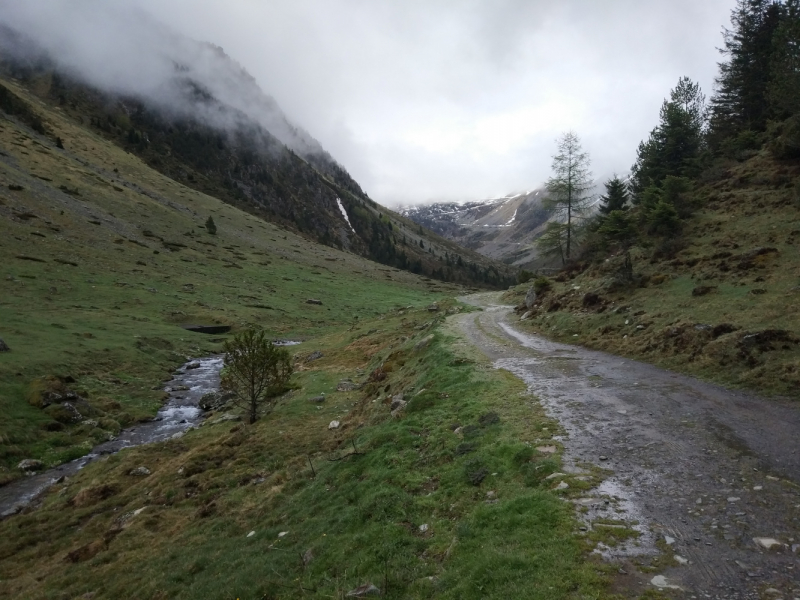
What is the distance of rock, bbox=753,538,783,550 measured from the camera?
22.4 ft

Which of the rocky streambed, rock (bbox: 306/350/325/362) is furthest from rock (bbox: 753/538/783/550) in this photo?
rock (bbox: 306/350/325/362)

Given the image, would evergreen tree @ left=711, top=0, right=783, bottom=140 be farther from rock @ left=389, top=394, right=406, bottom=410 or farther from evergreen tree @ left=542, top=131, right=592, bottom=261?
rock @ left=389, top=394, right=406, bottom=410

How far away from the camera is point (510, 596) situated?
22.0 feet

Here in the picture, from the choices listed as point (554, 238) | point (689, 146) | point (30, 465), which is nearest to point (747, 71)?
point (689, 146)

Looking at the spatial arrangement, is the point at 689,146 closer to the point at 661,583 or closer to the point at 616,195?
the point at 616,195

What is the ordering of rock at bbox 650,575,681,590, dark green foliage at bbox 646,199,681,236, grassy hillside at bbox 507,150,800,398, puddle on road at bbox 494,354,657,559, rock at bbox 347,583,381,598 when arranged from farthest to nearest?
1. dark green foliage at bbox 646,199,681,236
2. grassy hillside at bbox 507,150,800,398
3. rock at bbox 347,583,381,598
4. puddle on road at bbox 494,354,657,559
5. rock at bbox 650,575,681,590

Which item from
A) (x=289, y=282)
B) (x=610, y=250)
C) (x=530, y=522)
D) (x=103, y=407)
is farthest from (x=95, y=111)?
(x=530, y=522)

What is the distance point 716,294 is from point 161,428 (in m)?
35.7

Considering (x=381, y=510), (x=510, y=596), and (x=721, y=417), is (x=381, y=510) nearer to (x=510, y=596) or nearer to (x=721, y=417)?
(x=510, y=596)

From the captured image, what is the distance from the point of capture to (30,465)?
73.6 feet

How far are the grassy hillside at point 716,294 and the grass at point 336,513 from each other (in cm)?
827

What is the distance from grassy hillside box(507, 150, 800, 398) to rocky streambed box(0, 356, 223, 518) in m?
28.0

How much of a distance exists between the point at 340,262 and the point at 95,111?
514 feet

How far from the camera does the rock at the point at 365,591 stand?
8180 mm
